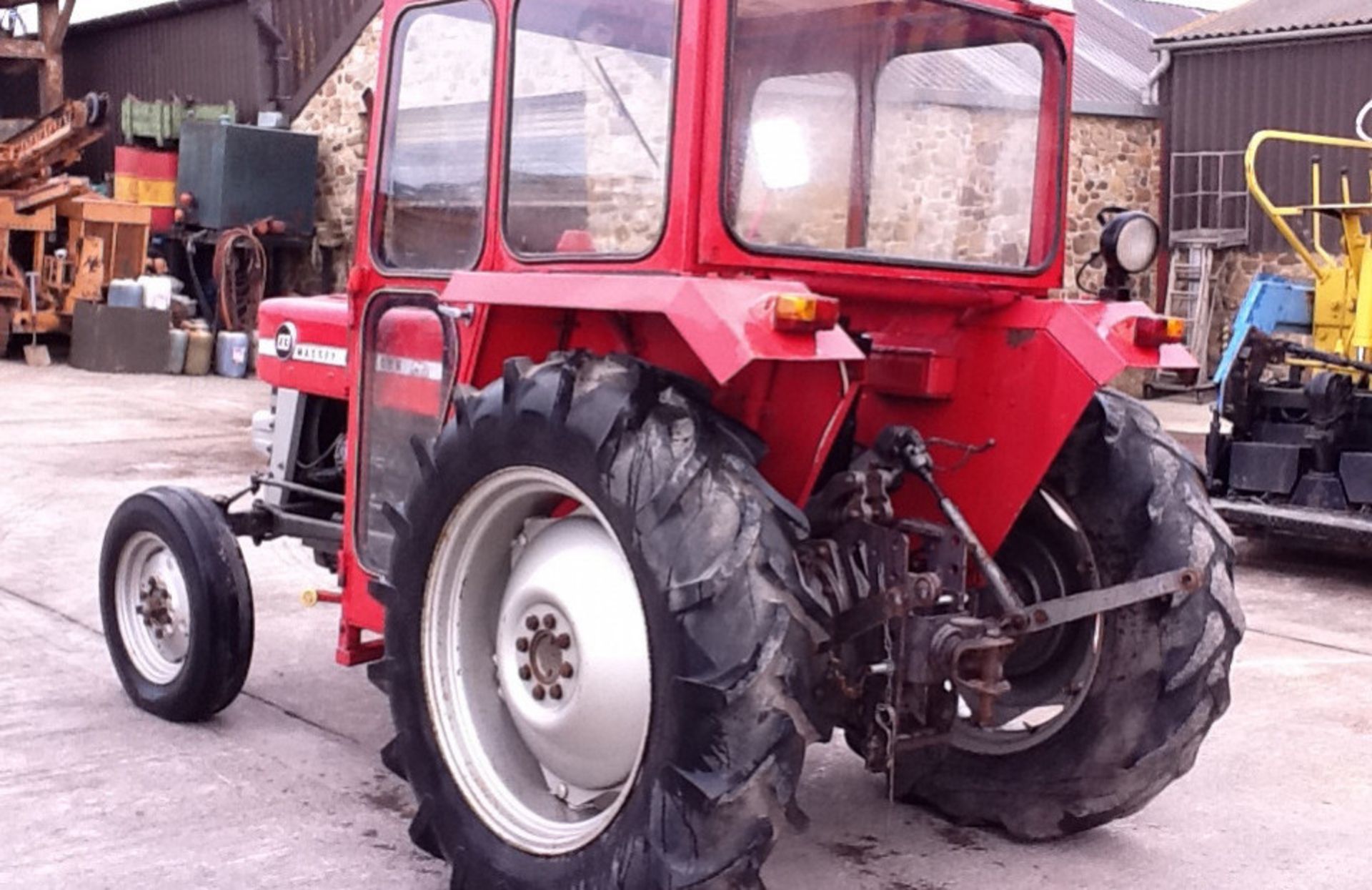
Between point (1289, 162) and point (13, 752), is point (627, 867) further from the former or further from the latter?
point (1289, 162)

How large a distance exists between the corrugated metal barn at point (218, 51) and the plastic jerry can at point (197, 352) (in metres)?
3.89

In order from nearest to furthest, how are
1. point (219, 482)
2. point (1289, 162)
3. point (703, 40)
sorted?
point (703, 40)
point (219, 482)
point (1289, 162)

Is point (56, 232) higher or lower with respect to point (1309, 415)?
higher

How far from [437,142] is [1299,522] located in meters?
5.51

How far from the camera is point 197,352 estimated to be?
57.9ft

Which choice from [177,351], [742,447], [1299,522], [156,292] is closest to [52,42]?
[156,292]

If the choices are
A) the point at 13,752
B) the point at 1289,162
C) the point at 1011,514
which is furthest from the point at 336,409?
the point at 1289,162

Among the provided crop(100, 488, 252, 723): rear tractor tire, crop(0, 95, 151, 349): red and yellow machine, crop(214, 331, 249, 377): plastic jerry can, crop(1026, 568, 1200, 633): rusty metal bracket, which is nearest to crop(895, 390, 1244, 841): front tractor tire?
crop(1026, 568, 1200, 633): rusty metal bracket

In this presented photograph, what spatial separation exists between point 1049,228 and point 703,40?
115 cm

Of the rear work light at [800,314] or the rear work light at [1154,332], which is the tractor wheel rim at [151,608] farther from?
the rear work light at [1154,332]

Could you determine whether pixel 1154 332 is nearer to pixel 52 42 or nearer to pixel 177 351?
pixel 177 351

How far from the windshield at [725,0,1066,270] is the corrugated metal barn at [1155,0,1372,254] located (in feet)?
44.4

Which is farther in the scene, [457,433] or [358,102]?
[358,102]

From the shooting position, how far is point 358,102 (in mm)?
19109
